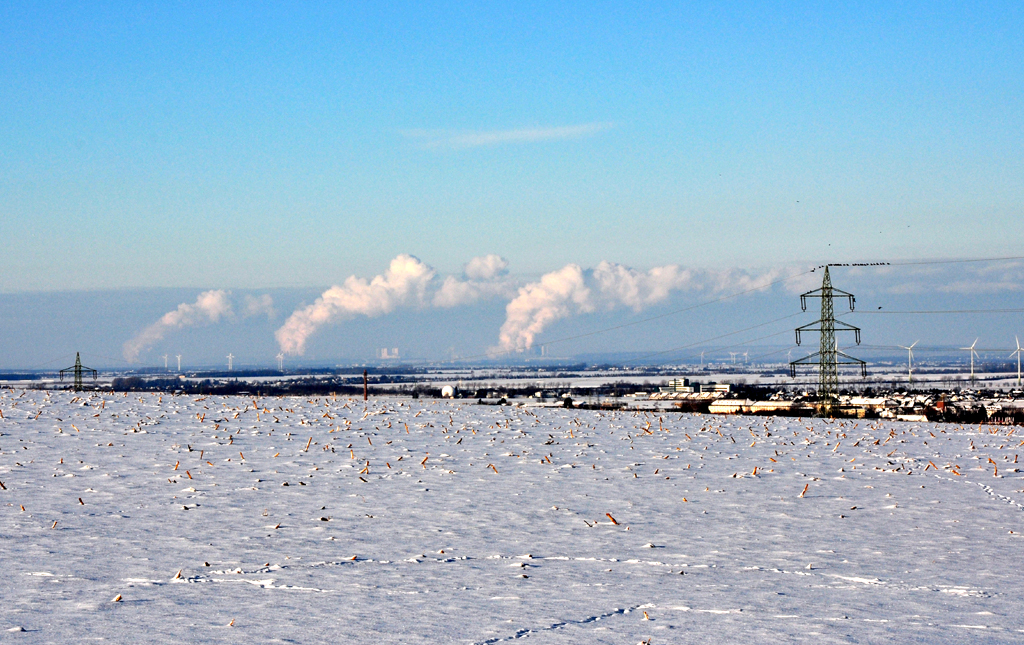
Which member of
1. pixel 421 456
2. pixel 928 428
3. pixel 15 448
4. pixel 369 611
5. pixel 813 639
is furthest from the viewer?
pixel 928 428

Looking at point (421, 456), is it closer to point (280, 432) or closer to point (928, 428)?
point (280, 432)

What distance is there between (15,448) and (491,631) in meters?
12.0

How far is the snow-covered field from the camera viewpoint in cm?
845

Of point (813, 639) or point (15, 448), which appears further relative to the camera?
point (15, 448)

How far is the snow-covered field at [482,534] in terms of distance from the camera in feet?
27.7

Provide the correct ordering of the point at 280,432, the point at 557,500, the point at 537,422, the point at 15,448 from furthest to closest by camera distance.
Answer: the point at 537,422
the point at 280,432
the point at 15,448
the point at 557,500

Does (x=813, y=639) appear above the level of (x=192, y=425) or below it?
below

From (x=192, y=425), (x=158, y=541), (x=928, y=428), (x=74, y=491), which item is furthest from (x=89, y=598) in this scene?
(x=928, y=428)

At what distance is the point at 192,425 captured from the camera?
19750mm

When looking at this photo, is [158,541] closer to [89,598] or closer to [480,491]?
[89,598]

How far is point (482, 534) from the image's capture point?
12.1 meters

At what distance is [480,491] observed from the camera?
1470 cm

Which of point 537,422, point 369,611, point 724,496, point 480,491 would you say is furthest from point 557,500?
point 537,422

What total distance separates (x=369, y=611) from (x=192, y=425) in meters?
12.5
